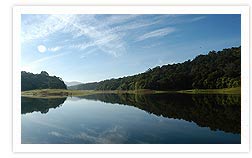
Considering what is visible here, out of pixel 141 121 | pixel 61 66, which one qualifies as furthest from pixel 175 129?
pixel 61 66

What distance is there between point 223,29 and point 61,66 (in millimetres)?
1933

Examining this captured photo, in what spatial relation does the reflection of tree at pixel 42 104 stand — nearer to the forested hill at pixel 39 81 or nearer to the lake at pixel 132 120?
the lake at pixel 132 120

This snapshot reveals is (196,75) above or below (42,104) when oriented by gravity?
above

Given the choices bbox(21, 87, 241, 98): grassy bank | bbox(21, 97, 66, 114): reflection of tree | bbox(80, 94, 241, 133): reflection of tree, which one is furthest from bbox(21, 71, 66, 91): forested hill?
bbox(80, 94, 241, 133): reflection of tree

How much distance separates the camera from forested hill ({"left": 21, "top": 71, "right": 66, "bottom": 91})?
3674mm

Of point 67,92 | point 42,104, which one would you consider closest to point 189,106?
point 67,92

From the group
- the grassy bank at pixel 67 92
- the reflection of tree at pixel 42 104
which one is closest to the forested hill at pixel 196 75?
the grassy bank at pixel 67 92

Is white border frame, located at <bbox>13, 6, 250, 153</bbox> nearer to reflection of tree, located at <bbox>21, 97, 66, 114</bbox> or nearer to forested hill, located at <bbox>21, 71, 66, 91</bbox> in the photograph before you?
forested hill, located at <bbox>21, 71, 66, 91</bbox>

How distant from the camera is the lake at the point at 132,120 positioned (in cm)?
365

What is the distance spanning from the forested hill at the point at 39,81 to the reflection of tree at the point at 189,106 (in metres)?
0.88
